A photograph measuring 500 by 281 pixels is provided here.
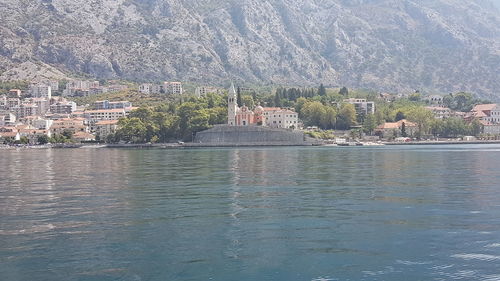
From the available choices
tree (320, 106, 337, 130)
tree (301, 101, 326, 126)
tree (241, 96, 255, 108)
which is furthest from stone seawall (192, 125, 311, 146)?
tree (241, 96, 255, 108)

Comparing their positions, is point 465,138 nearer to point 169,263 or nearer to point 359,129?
point 359,129

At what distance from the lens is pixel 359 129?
146500mm

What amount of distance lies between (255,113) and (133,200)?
113821 mm

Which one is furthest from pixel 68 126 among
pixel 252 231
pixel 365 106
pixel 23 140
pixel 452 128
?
pixel 252 231

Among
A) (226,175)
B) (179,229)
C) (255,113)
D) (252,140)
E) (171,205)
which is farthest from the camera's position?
(255,113)

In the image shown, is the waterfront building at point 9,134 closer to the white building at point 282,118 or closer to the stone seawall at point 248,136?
the stone seawall at point 248,136

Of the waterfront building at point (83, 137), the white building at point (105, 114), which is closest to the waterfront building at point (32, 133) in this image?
the waterfront building at point (83, 137)

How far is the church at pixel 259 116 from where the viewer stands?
13712 cm

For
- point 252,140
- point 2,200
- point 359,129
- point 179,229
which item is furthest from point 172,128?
point 179,229

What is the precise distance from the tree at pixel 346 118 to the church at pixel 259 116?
33.7ft

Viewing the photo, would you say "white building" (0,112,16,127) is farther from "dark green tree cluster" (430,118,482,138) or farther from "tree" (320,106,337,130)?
"dark green tree cluster" (430,118,482,138)

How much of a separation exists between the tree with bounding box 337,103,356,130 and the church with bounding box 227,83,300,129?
33.7ft

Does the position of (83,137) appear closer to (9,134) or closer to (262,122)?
(9,134)

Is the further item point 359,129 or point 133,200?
point 359,129
